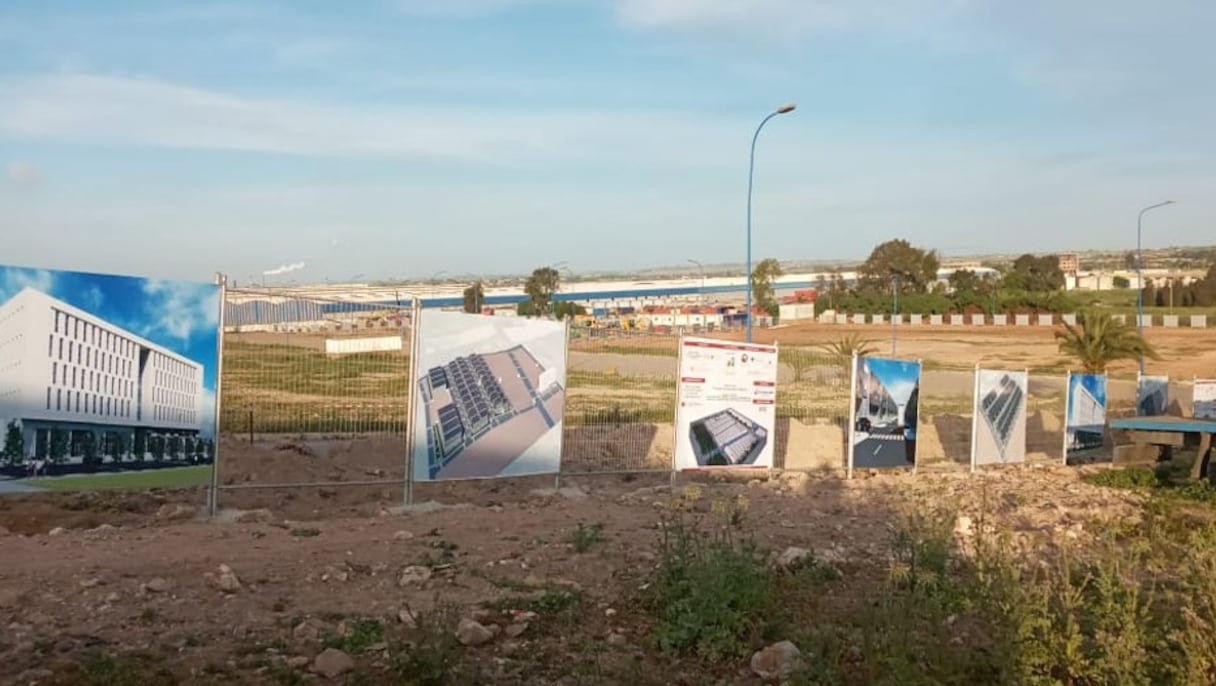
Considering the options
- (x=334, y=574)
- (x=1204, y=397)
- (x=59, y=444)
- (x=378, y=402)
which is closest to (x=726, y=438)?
(x=378, y=402)

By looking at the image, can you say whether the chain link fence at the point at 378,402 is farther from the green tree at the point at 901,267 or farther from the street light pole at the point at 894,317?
the green tree at the point at 901,267

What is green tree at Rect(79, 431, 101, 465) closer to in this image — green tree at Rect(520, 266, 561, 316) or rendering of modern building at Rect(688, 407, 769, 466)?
rendering of modern building at Rect(688, 407, 769, 466)

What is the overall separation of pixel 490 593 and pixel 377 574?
931 mm

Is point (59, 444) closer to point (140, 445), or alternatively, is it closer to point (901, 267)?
point (140, 445)

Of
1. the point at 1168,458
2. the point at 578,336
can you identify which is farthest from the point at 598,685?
the point at 1168,458

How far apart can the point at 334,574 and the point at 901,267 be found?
368 feet

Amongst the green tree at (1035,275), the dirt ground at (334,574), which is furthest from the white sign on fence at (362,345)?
the green tree at (1035,275)

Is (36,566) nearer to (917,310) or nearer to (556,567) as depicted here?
(556,567)

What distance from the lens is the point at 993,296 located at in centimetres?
9606

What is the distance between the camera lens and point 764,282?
98375mm

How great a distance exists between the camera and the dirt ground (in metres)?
6.07

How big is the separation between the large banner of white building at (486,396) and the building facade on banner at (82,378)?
2259 millimetres

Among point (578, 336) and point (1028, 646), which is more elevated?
point (578, 336)

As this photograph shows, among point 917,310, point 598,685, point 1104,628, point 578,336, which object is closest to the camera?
point 598,685
